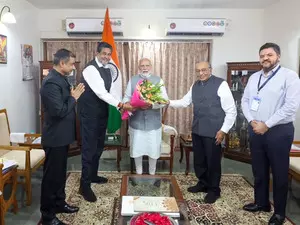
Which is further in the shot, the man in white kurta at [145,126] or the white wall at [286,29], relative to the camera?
the white wall at [286,29]

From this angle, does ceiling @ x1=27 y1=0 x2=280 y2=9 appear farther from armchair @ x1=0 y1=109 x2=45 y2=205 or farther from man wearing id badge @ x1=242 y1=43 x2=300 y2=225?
man wearing id badge @ x1=242 y1=43 x2=300 y2=225

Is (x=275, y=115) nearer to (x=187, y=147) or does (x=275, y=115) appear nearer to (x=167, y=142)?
(x=187, y=147)

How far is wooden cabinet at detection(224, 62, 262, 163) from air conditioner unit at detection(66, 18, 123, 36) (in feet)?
6.24

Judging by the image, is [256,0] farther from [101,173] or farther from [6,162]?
[6,162]

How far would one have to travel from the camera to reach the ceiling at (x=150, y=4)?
411 cm

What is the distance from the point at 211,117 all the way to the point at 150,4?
8.04ft


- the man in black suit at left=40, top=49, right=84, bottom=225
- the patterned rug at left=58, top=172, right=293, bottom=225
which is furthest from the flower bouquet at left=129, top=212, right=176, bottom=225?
the man in black suit at left=40, top=49, right=84, bottom=225

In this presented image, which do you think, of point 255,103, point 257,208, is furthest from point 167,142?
point 255,103

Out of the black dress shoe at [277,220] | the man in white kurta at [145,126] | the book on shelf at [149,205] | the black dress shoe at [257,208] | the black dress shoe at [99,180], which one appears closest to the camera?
the book on shelf at [149,205]

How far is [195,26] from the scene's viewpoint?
→ 4418 mm

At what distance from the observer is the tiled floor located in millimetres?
2465

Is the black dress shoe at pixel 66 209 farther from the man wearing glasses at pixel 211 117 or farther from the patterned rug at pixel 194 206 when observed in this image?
the man wearing glasses at pixel 211 117

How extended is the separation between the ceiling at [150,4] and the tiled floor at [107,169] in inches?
96.8

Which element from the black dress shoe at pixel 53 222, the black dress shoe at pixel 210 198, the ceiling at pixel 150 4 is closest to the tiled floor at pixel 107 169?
the black dress shoe at pixel 53 222
